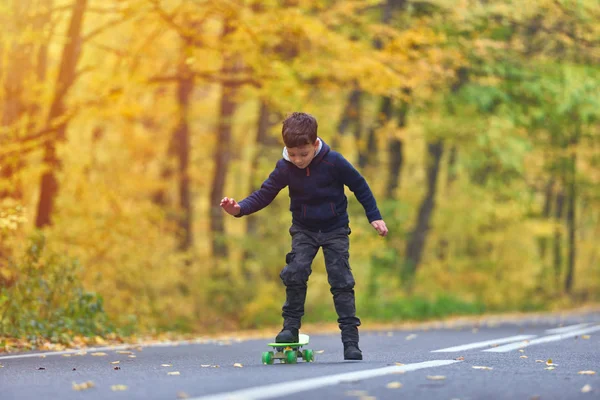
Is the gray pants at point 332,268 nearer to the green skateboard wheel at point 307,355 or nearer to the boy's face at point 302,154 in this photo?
the green skateboard wheel at point 307,355

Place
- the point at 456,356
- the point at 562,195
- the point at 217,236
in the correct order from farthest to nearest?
the point at 562,195 < the point at 217,236 < the point at 456,356

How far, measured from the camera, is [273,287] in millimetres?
20969

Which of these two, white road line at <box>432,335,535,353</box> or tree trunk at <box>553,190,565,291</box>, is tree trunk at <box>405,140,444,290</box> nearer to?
tree trunk at <box>553,190,565,291</box>

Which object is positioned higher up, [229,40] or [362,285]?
[229,40]

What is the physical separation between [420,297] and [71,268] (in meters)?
14.4

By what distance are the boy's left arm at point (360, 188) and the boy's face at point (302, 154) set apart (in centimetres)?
26

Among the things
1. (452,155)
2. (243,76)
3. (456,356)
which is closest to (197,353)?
(456,356)

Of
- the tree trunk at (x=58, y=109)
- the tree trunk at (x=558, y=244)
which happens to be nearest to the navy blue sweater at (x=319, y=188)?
the tree trunk at (x=58, y=109)

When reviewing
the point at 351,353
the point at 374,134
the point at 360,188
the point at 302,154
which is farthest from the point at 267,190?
the point at 374,134

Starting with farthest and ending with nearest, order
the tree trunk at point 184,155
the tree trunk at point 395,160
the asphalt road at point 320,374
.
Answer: the tree trunk at point 395,160
the tree trunk at point 184,155
the asphalt road at point 320,374

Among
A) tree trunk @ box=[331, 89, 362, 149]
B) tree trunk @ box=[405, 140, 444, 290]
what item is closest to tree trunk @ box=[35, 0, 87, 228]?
tree trunk @ box=[331, 89, 362, 149]

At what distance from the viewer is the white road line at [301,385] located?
221 inches

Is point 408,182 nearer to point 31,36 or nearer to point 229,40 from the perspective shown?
point 229,40

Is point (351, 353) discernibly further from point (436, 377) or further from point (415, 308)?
point (415, 308)
